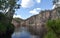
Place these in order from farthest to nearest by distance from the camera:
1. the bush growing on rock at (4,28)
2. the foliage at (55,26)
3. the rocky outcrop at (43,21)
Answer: the rocky outcrop at (43,21) < the bush growing on rock at (4,28) < the foliage at (55,26)

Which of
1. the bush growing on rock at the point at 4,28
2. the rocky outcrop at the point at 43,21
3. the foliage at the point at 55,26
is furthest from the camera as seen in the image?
the rocky outcrop at the point at 43,21

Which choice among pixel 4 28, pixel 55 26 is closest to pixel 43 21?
pixel 4 28

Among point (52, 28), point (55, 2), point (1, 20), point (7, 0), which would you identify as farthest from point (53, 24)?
point (7, 0)

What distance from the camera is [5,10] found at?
210ft

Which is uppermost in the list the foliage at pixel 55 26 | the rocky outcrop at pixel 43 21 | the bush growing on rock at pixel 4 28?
the foliage at pixel 55 26

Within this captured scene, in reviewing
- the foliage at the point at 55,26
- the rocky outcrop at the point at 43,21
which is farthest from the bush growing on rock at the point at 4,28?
the foliage at the point at 55,26

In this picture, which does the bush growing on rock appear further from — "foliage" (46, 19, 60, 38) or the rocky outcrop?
"foliage" (46, 19, 60, 38)

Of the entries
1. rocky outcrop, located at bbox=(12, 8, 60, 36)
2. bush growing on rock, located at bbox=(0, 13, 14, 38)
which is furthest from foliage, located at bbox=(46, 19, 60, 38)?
bush growing on rock, located at bbox=(0, 13, 14, 38)

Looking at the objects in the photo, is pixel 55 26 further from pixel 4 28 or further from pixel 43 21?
pixel 43 21

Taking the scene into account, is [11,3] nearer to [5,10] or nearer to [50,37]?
[5,10]

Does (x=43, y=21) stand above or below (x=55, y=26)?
below

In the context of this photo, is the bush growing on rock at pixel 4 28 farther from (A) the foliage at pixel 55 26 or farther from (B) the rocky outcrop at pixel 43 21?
(A) the foliage at pixel 55 26

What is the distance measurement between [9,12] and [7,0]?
14.5 ft

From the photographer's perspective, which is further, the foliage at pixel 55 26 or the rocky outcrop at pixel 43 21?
the rocky outcrop at pixel 43 21
